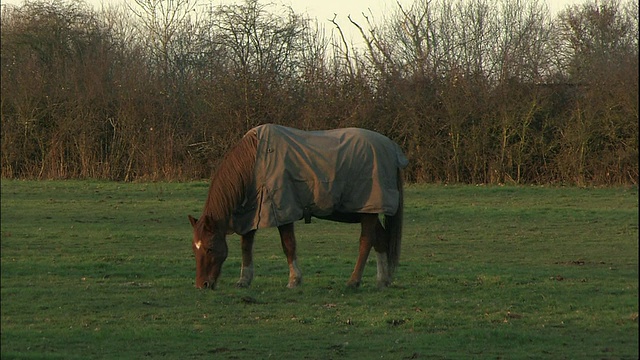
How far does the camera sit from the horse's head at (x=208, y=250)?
9.52 metres

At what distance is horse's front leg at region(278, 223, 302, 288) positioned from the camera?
385 inches

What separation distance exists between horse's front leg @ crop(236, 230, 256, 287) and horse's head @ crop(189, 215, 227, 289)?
0.84ft

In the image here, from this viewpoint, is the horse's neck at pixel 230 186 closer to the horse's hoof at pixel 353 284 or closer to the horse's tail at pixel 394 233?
the horse's hoof at pixel 353 284

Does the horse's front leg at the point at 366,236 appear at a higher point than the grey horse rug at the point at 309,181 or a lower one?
lower

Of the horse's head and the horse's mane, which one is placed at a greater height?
the horse's mane

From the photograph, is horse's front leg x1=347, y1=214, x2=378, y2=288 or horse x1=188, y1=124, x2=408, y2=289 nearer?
A: horse x1=188, y1=124, x2=408, y2=289

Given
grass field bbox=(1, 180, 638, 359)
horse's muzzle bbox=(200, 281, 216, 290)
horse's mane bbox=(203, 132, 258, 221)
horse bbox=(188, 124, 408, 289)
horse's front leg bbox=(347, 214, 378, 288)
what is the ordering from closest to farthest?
grass field bbox=(1, 180, 638, 359) → horse's muzzle bbox=(200, 281, 216, 290) → horse bbox=(188, 124, 408, 289) → horse's mane bbox=(203, 132, 258, 221) → horse's front leg bbox=(347, 214, 378, 288)

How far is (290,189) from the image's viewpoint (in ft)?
31.8

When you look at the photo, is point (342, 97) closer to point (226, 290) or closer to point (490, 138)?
point (490, 138)

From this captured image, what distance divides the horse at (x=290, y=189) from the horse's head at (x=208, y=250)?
0.01m

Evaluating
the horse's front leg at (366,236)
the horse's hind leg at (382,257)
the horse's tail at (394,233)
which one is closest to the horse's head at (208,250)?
the horse's front leg at (366,236)

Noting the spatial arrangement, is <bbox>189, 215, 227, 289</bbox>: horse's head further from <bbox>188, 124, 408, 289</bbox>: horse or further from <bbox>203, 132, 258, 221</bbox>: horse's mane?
<bbox>203, 132, 258, 221</bbox>: horse's mane

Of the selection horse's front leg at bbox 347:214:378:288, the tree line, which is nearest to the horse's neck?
horse's front leg at bbox 347:214:378:288

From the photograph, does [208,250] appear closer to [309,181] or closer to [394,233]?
[309,181]
